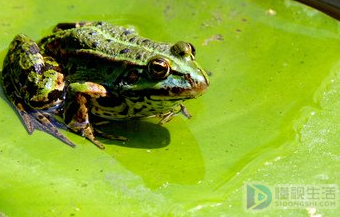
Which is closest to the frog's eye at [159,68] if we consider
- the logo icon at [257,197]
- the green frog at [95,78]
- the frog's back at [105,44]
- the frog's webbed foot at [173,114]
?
the green frog at [95,78]

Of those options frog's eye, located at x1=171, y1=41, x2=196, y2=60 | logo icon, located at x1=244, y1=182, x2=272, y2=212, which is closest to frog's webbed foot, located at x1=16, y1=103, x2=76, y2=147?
frog's eye, located at x1=171, y1=41, x2=196, y2=60

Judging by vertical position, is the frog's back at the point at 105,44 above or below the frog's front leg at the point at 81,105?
above

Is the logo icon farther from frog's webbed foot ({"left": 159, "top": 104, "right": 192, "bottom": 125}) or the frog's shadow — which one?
frog's webbed foot ({"left": 159, "top": 104, "right": 192, "bottom": 125})

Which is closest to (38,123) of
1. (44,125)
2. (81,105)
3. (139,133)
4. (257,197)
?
(44,125)

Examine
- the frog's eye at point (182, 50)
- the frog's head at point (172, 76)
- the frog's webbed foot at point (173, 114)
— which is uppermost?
the frog's eye at point (182, 50)

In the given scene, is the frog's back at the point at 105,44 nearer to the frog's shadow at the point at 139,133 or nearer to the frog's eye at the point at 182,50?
the frog's eye at the point at 182,50

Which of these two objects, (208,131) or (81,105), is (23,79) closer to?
(81,105)

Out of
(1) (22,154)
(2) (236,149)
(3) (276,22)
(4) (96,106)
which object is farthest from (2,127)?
(3) (276,22)

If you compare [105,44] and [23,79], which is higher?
[105,44]
